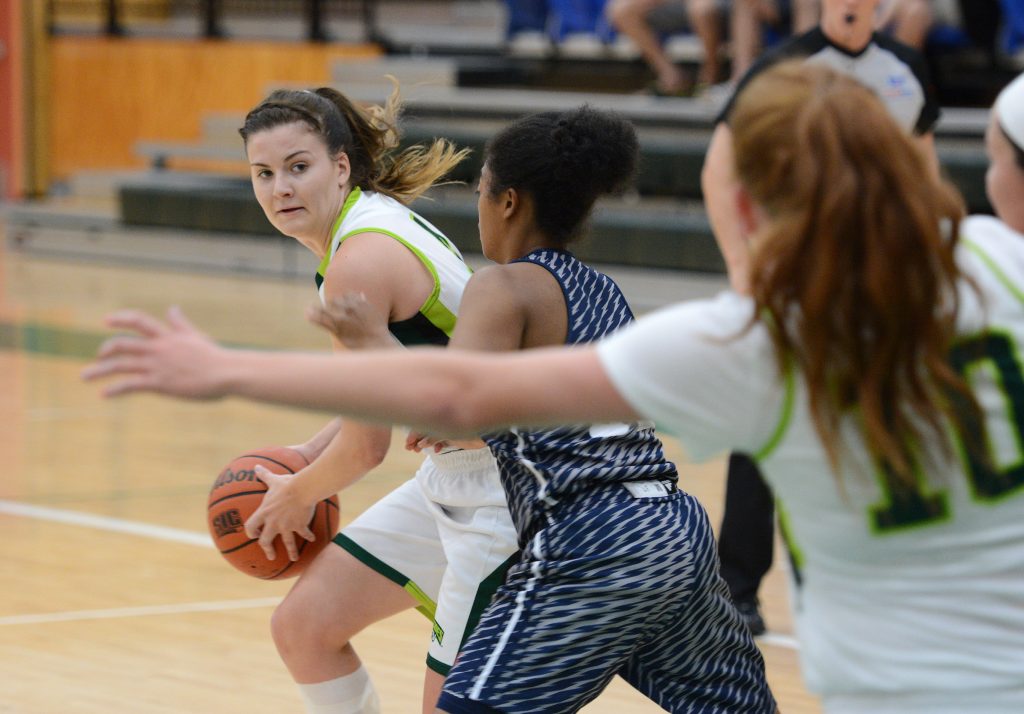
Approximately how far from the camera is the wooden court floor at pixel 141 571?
381cm

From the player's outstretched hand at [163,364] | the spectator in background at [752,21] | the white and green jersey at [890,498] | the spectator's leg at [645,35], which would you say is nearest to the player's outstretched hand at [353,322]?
the player's outstretched hand at [163,364]

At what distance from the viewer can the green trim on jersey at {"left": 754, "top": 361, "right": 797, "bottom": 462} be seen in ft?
5.19

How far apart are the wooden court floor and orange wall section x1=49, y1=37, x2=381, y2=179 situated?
6.58 meters

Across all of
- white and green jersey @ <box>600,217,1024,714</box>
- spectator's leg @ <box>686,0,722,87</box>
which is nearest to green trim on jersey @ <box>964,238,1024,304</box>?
white and green jersey @ <box>600,217,1024,714</box>

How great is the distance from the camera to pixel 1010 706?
5.40ft

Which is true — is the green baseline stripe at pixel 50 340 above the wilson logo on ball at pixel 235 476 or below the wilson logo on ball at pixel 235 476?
below

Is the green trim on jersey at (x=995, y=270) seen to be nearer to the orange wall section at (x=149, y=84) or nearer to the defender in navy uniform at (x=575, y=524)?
the defender in navy uniform at (x=575, y=524)

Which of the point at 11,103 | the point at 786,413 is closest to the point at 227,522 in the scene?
the point at 786,413

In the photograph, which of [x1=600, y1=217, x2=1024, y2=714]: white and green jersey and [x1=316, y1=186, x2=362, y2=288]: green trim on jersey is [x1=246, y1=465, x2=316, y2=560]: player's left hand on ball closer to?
[x1=316, y1=186, x2=362, y2=288]: green trim on jersey

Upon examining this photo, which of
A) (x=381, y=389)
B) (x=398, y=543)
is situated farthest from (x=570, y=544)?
(x=381, y=389)

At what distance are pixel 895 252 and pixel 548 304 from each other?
98cm

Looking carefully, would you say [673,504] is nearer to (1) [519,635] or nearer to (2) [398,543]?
(1) [519,635]

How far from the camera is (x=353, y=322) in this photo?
2090mm

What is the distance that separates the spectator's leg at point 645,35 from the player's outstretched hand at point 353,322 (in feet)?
32.4
